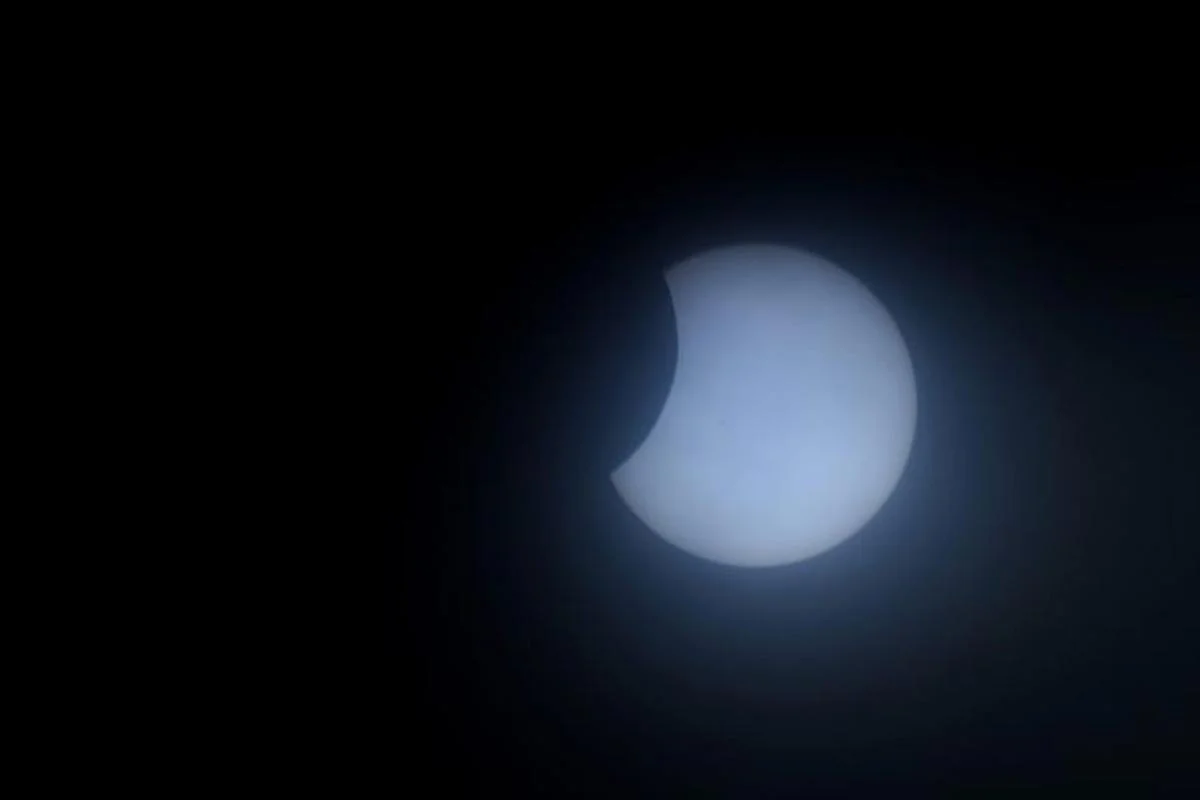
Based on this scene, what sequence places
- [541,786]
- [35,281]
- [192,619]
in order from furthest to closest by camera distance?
1. [541,786]
2. [192,619]
3. [35,281]

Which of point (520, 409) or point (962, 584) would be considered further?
point (962, 584)

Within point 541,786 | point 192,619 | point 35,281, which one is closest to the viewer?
point 35,281

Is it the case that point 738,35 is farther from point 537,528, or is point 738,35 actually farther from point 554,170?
point 537,528

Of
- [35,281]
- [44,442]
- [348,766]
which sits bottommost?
[348,766]

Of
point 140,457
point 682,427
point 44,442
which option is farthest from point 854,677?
point 44,442

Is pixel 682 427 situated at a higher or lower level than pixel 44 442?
higher

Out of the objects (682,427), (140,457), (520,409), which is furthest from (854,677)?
(140,457)

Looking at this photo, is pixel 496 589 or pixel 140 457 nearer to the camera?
pixel 140 457

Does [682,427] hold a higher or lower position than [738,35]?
lower

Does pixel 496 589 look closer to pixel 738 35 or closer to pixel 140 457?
pixel 140 457
